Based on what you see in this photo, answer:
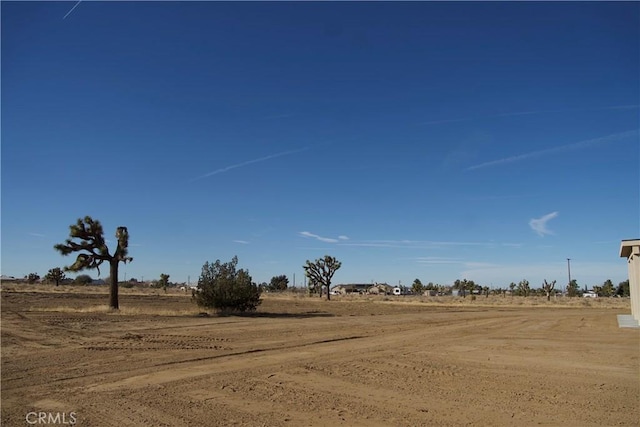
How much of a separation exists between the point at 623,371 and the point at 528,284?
108616mm

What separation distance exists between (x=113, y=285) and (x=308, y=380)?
78.6 ft

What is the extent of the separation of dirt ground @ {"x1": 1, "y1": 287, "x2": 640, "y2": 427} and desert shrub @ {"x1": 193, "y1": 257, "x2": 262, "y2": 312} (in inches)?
547

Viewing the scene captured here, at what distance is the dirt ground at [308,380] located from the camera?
7988mm

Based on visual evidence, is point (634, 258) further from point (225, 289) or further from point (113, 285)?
point (113, 285)

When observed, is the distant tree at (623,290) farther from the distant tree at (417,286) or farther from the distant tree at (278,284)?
the distant tree at (278,284)

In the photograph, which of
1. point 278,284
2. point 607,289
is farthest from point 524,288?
point 278,284

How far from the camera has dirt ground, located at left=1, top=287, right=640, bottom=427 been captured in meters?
7.99

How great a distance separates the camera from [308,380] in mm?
10820

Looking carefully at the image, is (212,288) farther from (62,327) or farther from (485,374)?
(485,374)

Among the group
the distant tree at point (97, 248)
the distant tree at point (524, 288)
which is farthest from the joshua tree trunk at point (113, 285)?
the distant tree at point (524, 288)

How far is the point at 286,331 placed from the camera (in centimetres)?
2191

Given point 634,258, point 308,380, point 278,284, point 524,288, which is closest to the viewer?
point 308,380

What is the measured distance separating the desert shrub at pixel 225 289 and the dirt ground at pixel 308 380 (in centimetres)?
1390

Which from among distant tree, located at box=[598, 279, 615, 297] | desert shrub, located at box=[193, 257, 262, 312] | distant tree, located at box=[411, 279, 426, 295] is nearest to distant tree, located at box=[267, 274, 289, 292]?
distant tree, located at box=[411, 279, 426, 295]
